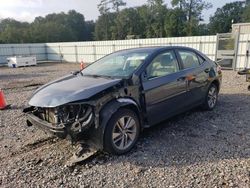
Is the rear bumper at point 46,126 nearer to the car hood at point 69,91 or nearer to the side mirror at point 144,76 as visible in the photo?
the car hood at point 69,91

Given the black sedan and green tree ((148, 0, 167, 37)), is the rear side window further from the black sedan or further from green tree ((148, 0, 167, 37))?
green tree ((148, 0, 167, 37))

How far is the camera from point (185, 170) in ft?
10.2

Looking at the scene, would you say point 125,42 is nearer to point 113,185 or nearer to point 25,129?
point 25,129

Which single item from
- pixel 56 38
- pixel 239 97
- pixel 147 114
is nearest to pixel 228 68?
pixel 239 97

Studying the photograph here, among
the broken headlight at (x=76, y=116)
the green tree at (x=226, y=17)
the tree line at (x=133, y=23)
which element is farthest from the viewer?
the green tree at (x=226, y=17)

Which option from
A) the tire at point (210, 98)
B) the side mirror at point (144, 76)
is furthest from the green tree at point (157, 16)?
the side mirror at point (144, 76)

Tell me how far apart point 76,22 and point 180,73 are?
68.0m

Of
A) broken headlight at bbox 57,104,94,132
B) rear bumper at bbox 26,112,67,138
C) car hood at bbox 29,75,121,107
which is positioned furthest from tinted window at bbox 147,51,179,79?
rear bumper at bbox 26,112,67,138

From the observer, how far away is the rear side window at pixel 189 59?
15.4 ft

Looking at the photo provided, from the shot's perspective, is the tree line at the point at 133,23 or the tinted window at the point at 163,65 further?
the tree line at the point at 133,23

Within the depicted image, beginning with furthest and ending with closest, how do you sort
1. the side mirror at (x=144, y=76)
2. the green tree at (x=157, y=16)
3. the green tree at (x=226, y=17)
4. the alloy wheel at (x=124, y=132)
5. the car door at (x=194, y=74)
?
the green tree at (x=226, y=17) → the green tree at (x=157, y=16) → the car door at (x=194, y=74) → the side mirror at (x=144, y=76) → the alloy wheel at (x=124, y=132)

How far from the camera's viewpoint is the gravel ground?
2947 mm

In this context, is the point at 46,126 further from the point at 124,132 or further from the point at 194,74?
the point at 194,74

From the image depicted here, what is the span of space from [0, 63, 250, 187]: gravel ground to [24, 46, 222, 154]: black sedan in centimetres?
33
